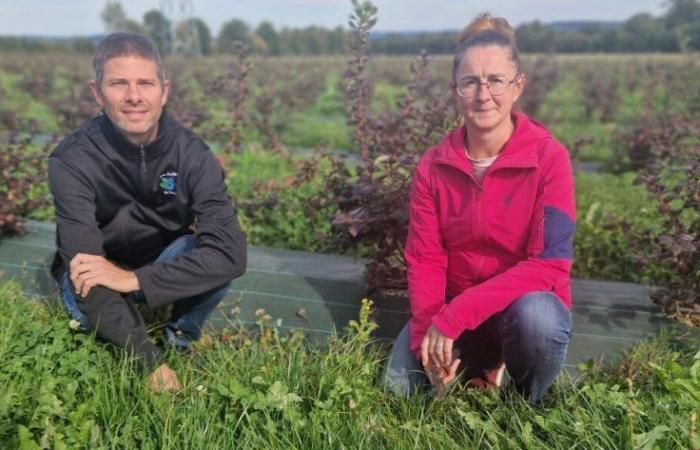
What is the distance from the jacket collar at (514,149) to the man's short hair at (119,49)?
118 cm

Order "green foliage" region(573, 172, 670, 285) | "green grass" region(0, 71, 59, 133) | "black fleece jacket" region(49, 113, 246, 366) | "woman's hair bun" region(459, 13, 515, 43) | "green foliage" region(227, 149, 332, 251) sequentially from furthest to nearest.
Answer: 1. "green grass" region(0, 71, 59, 133)
2. "green foliage" region(227, 149, 332, 251)
3. "green foliage" region(573, 172, 670, 285)
4. "woman's hair bun" region(459, 13, 515, 43)
5. "black fleece jacket" region(49, 113, 246, 366)

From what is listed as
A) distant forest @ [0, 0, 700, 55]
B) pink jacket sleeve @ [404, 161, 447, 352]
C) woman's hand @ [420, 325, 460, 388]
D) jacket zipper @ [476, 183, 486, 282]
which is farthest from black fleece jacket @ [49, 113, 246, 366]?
distant forest @ [0, 0, 700, 55]

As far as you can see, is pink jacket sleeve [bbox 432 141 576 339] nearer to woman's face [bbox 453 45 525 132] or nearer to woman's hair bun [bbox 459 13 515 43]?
woman's face [bbox 453 45 525 132]

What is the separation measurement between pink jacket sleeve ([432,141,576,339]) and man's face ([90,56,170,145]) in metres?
1.34

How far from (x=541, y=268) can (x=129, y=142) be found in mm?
1642

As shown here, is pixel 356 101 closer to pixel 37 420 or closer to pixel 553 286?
pixel 553 286

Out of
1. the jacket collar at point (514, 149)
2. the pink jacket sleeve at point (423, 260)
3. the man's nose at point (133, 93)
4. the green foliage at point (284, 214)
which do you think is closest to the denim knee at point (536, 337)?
the pink jacket sleeve at point (423, 260)

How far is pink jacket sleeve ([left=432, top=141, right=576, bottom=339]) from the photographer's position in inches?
93.7

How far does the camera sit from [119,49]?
8.52 feet

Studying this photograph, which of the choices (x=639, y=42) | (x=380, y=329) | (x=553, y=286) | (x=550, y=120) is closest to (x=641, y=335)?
(x=553, y=286)

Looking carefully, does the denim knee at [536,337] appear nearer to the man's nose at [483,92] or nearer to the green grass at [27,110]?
the man's nose at [483,92]

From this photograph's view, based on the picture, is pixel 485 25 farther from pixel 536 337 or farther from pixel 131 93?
pixel 131 93

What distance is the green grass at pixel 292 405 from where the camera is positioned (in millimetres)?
2096

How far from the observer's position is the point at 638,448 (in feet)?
6.28
